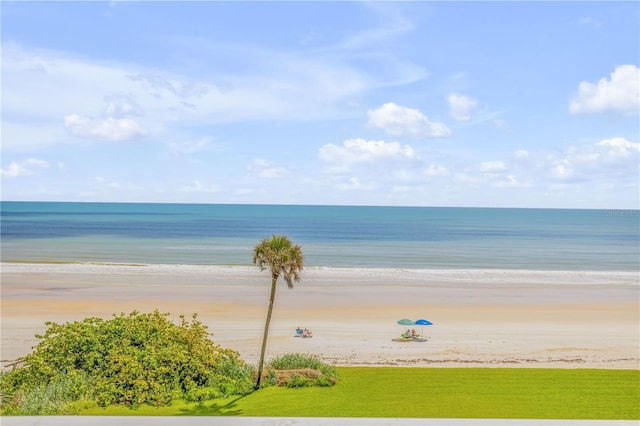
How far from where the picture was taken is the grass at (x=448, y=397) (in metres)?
11.8

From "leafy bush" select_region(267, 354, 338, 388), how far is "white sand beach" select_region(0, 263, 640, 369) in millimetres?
3802

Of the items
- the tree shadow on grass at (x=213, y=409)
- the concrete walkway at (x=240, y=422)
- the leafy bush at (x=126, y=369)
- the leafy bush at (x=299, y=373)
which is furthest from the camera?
the leafy bush at (x=299, y=373)

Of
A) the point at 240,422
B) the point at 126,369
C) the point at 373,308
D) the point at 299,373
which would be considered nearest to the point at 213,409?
the point at 126,369

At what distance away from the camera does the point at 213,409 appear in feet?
39.8

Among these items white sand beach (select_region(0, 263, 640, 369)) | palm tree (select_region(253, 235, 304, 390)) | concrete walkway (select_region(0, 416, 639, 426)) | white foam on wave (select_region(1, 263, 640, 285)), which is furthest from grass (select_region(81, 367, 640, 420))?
white foam on wave (select_region(1, 263, 640, 285))

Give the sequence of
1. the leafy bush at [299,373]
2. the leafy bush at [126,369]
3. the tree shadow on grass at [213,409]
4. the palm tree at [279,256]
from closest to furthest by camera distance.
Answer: the tree shadow on grass at [213,409] → the leafy bush at [126,369] → the palm tree at [279,256] → the leafy bush at [299,373]

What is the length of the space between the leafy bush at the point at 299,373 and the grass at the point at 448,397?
342mm

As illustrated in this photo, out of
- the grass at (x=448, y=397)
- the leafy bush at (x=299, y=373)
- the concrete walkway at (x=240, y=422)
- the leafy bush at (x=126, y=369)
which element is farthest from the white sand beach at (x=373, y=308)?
the concrete walkway at (x=240, y=422)

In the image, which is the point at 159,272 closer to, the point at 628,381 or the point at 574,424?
the point at 628,381

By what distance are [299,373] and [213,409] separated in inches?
129

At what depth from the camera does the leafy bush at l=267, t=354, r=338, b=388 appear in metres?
14.3

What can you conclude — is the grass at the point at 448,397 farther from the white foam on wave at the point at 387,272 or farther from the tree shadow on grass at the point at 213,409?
the white foam on wave at the point at 387,272

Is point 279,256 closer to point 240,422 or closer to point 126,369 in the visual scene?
point 126,369

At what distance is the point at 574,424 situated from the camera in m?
7.88
